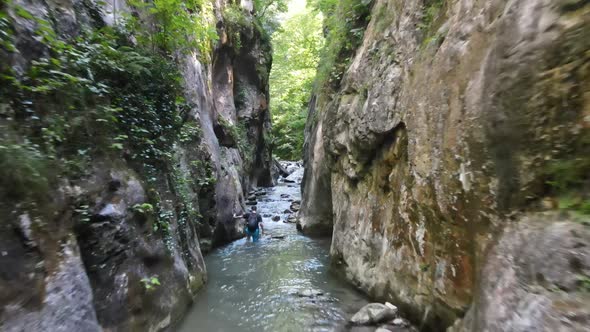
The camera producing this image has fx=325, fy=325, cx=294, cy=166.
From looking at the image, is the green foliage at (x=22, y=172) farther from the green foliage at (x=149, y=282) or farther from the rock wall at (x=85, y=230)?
the green foliage at (x=149, y=282)

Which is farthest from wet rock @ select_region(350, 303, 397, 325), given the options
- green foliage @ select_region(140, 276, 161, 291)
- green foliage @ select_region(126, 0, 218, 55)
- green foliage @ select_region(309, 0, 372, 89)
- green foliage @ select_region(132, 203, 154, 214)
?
green foliage @ select_region(309, 0, 372, 89)

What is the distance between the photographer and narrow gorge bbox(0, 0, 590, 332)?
2785mm

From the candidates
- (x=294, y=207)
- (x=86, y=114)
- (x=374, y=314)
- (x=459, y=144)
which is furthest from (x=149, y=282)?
(x=294, y=207)

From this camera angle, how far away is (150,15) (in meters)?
7.10

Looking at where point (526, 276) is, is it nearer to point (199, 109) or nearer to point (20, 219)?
point (20, 219)

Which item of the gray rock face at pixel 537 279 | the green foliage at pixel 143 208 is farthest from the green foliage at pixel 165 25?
the gray rock face at pixel 537 279

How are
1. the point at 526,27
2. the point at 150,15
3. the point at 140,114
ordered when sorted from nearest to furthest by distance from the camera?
the point at 526,27 < the point at 140,114 < the point at 150,15

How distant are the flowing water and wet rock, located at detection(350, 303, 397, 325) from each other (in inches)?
12.6

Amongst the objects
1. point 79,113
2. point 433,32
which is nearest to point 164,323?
point 79,113

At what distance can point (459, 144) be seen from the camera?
409 cm

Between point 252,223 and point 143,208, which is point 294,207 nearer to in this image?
point 252,223

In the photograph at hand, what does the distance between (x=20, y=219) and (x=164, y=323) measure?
2.88 meters

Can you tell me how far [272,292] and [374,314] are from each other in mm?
2617

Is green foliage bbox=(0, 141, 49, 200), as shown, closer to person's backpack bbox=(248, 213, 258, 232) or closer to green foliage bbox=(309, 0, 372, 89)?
person's backpack bbox=(248, 213, 258, 232)
